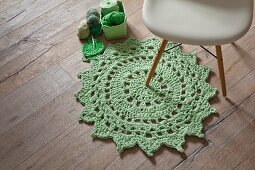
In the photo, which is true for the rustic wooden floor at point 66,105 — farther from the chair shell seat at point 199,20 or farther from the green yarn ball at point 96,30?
the chair shell seat at point 199,20

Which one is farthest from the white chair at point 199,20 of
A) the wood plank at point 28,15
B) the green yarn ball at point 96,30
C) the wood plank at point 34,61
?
the wood plank at point 28,15

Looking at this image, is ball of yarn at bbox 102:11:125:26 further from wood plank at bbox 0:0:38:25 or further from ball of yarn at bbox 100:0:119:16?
→ wood plank at bbox 0:0:38:25

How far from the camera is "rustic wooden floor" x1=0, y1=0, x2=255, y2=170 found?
1342mm

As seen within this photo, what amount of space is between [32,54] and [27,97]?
0.26 m

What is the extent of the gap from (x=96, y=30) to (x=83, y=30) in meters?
0.07

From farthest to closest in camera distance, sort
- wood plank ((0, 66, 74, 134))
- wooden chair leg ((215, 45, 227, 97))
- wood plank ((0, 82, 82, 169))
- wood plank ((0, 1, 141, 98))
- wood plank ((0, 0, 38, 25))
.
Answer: wood plank ((0, 0, 38, 25)) < wood plank ((0, 1, 141, 98)) < wood plank ((0, 66, 74, 134)) < wood plank ((0, 82, 82, 169)) < wooden chair leg ((215, 45, 227, 97))

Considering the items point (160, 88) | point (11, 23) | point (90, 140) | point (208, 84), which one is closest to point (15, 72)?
point (11, 23)

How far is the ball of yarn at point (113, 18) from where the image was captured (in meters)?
1.62

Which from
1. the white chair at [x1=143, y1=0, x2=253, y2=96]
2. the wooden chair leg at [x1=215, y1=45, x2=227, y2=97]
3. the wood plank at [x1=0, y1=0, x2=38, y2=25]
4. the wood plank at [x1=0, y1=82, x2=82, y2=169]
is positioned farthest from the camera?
the wood plank at [x1=0, y1=0, x2=38, y2=25]

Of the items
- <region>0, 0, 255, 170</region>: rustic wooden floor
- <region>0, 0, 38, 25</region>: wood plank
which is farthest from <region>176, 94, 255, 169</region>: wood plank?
<region>0, 0, 38, 25</region>: wood plank

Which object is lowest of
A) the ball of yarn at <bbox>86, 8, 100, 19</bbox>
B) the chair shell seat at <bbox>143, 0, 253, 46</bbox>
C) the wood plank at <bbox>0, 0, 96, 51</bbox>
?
the wood plank at <bbox>0, 0, 96, 51</bbox>

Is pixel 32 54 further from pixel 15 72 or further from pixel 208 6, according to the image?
pixel 208 6

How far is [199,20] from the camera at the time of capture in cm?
120

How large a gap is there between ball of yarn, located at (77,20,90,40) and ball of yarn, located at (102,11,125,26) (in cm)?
10
